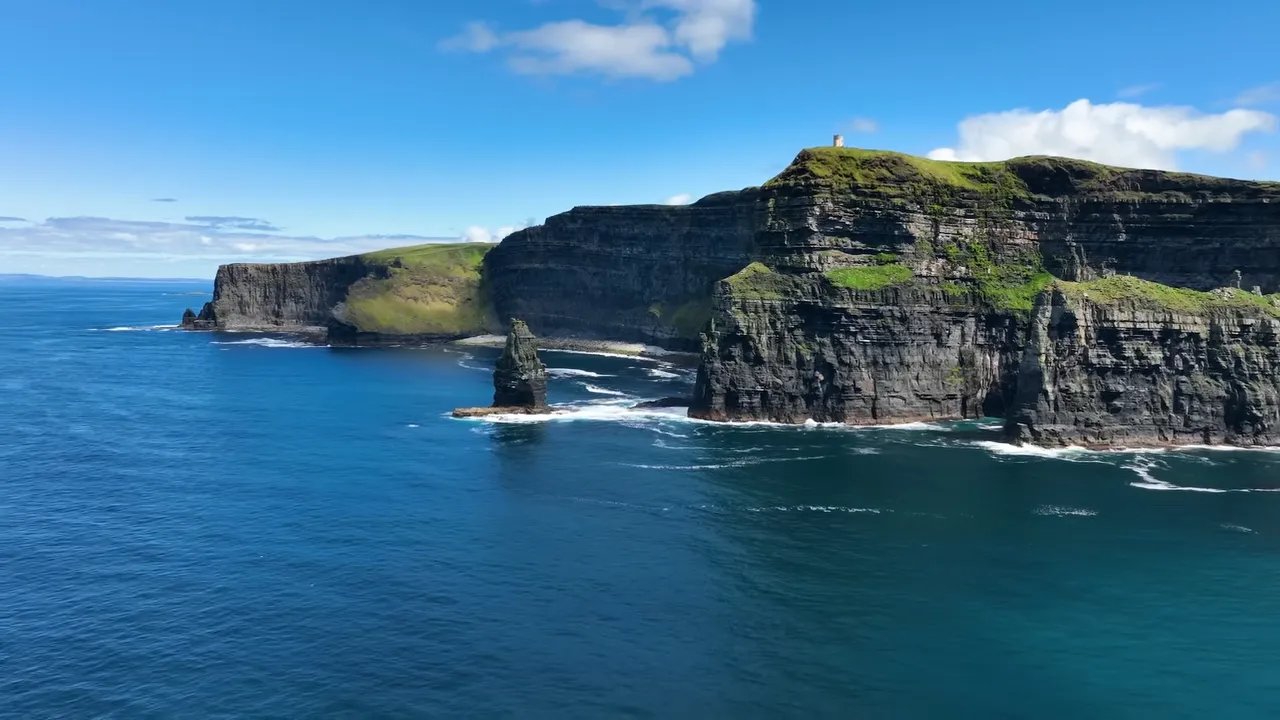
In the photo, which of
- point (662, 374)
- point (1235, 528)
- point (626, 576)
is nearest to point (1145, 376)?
point (1235, 528)

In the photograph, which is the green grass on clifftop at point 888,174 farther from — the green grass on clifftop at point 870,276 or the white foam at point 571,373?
the white foam at point 571,373

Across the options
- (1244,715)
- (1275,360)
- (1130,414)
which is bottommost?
(1244,715)

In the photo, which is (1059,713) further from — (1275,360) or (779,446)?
(1275,360)

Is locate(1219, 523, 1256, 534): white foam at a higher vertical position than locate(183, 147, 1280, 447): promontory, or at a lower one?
lower

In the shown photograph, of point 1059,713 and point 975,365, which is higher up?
point 975,365

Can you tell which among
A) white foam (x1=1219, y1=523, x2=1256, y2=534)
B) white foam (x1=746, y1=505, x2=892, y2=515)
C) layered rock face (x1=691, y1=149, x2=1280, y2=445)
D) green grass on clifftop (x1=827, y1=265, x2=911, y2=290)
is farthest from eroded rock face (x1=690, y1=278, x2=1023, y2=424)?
white foam (x1=1219, y1=523, x2=1256, y2=534)

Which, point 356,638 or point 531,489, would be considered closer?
point 356,638

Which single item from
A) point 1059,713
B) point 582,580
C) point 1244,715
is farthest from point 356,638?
point 1244,715

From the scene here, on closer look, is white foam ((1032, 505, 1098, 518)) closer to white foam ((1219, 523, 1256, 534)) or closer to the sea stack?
white foam ((1219, 523, 1256, 534))
